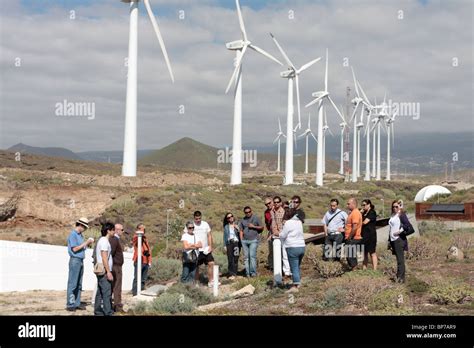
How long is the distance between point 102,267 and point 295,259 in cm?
363

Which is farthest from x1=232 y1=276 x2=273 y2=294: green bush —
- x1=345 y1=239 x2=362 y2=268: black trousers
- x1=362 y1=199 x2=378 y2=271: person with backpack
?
x1=362 y1=199 x2=378 y2=271: person with backpack

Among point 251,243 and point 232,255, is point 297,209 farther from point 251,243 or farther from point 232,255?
point 232,255

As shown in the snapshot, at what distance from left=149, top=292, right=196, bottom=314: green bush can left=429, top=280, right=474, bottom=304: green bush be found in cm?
427

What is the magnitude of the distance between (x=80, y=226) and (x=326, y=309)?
459cm

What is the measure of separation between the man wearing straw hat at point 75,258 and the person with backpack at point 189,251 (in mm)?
2439

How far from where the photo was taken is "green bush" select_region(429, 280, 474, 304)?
11242 mm

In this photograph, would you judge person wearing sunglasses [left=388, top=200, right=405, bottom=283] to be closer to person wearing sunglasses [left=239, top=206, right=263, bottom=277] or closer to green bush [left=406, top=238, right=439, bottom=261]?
person wearing sunglasses [left=239, top=206, right=263, bottom=277]

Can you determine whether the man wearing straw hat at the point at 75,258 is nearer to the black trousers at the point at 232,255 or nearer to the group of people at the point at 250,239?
the group of people at the point at 250,239

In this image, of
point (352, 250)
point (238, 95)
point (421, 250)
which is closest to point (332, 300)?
point (352, 250)

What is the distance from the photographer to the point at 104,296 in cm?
1084
